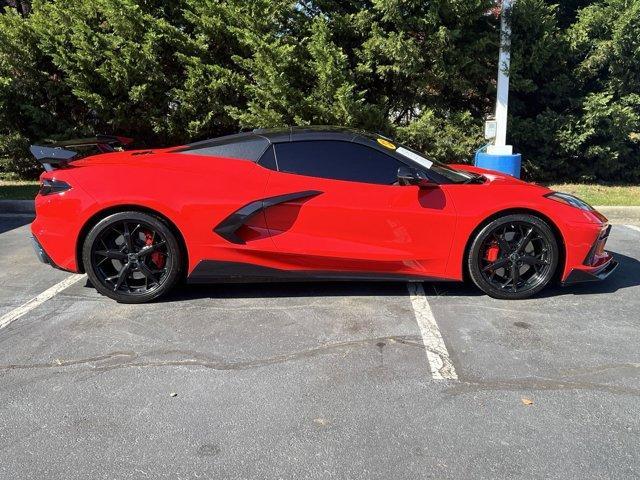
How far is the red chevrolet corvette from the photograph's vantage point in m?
4.07

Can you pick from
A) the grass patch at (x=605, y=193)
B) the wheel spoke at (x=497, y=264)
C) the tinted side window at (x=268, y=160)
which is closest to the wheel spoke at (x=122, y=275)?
the tinted side window at (x=268, y=160)

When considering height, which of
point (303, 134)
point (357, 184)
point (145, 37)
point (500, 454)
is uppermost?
point (145, 37)

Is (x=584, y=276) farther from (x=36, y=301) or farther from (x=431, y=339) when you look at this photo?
(x=36, y=301)

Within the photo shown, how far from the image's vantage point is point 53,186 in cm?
420

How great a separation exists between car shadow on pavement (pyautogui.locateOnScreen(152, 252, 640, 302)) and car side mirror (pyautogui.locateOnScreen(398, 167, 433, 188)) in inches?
36.9

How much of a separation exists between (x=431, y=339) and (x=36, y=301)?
10.1ft

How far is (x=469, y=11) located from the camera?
825cm

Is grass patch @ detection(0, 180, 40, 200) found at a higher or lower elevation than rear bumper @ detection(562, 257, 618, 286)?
higher

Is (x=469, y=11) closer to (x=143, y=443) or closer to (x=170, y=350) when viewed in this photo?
(x=170, y=350)

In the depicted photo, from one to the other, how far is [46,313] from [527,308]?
3.64 m

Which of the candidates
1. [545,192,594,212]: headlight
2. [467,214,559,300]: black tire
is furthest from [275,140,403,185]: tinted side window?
[545,192,594,212]: headlight

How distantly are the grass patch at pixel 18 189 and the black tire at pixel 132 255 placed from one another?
14.9ft

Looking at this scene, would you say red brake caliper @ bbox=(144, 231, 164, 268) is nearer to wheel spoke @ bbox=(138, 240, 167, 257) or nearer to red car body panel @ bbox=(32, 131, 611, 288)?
wheel spoke @ bbox=(138, 240, 167, 257)

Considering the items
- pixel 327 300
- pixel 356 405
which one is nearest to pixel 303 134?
pixel 327 300
